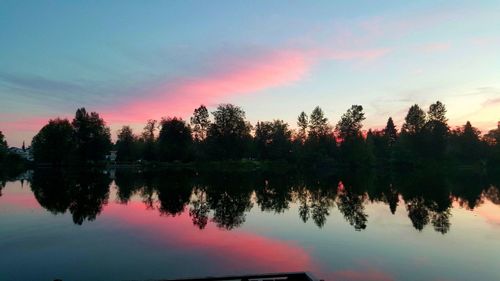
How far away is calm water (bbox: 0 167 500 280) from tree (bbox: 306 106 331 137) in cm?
9403

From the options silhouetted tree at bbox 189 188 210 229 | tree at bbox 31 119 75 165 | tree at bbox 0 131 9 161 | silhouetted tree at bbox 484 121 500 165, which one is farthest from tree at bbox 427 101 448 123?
tree at bbox 0 131 9 161

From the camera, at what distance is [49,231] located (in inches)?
1061

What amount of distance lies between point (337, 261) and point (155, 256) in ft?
30.7

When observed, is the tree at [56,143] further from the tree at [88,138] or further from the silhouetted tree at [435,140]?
the silhouetted tree at [435,140]

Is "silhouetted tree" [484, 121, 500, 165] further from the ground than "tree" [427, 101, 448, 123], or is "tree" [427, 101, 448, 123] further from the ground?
"tree" [427, 101, 448, 123]

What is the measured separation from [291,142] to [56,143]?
79.6 meters

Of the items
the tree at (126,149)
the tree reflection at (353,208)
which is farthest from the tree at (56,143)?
the tree reflection at (353,208)

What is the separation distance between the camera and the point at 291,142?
138 m

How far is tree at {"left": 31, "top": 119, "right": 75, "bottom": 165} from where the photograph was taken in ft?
424

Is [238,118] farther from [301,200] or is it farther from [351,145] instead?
[301,200]

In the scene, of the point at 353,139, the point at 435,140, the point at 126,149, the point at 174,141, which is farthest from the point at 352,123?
the point at 126,149

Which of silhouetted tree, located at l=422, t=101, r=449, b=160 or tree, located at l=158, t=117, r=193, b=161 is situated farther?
tree, located at l=158, t=117, r=193, b=161

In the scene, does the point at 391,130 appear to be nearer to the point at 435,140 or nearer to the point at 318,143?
the point at 435,140

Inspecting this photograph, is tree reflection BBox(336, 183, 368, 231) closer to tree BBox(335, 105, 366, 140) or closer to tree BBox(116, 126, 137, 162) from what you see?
tree BBox(335, 105, 366, 140)
